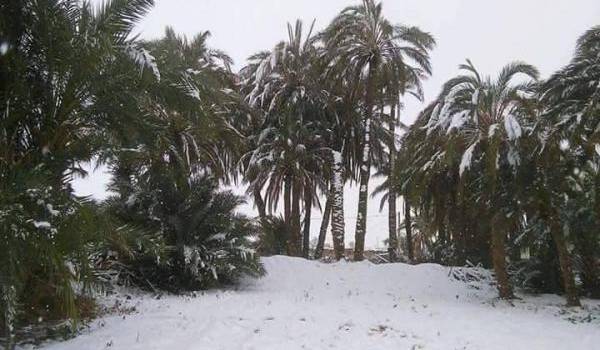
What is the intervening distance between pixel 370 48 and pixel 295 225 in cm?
749

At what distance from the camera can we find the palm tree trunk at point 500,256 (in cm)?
1246

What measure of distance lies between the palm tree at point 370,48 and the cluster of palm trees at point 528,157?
4.70 meters

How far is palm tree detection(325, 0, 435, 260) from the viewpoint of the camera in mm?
18750

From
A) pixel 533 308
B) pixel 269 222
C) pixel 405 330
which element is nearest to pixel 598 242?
pixel 533 308

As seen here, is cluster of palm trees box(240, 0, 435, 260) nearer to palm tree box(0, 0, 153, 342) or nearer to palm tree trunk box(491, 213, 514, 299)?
palm tree trunk box(491, 213, 514, 299)

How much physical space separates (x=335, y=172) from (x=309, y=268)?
5184mm

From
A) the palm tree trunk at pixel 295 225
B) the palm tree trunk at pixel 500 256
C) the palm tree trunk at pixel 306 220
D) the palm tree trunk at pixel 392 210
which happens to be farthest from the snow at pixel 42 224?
the palm tree trunk at pixel 392 210

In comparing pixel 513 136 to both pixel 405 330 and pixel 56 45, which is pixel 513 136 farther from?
pixel 56 45

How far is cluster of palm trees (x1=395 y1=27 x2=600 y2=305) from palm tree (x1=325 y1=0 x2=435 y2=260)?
470 centimetres

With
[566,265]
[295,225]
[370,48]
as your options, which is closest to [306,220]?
[295,225]

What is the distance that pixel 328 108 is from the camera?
69.7 ft

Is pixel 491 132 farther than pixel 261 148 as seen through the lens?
No

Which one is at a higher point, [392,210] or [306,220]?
[392,210]

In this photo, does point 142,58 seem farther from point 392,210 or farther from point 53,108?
point 392,210
